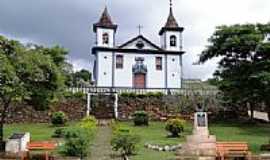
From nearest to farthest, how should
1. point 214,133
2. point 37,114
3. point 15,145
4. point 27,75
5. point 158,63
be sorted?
point 15,145 < point 27,75 < point 214,133 < point 37,114 < point 158,63

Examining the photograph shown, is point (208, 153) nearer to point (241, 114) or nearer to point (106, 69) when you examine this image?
point (241, 114)

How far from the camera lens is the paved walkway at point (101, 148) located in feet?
57.4

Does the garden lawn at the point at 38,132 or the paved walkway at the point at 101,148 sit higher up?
the garden lawn at the point at 38,132

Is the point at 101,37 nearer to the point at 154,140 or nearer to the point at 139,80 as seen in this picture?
the point at 139,80

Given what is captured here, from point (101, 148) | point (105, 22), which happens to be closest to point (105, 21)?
point (105, 22)

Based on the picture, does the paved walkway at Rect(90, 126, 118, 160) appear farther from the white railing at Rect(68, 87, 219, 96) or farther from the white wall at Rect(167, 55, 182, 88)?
the white wall at Rect(167, 55, 182, 88)

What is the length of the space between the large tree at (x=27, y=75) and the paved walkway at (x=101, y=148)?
2.93 metres

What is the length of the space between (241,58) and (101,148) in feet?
31.6

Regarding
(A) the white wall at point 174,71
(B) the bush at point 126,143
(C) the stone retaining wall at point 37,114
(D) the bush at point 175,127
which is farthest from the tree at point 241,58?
(A) the white wall at point 174,71

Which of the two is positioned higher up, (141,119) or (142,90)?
(142,90)

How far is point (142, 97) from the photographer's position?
1521 inches

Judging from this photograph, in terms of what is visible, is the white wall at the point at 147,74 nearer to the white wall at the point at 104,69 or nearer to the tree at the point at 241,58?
the white wall at the point at 104,69

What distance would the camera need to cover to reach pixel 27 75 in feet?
60.5

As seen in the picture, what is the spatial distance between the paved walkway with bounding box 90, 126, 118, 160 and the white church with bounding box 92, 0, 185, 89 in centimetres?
1829
